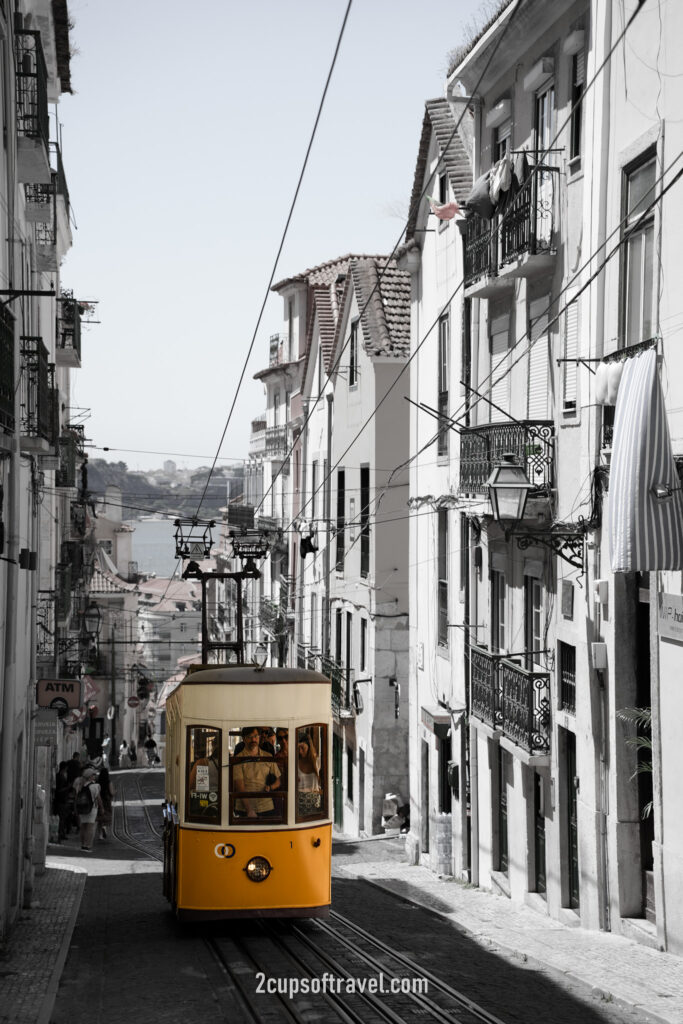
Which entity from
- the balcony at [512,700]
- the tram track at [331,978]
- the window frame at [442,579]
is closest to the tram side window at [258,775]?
the tram track at [331,978]

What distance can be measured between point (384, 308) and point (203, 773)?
18.8 metres

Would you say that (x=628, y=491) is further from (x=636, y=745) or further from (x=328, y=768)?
(x=328, y=768)

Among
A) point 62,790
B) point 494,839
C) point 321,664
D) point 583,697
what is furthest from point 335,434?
point 583,697

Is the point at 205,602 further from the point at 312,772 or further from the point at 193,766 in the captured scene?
the point at 312,772

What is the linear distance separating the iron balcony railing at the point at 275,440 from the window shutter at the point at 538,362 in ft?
86.0

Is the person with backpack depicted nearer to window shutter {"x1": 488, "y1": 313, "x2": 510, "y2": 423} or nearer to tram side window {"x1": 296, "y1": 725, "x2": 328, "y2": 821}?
window shutter {"x1": 488, "y1": 313, "x2": 510, "y2": 423}

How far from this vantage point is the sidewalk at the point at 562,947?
10.4 m

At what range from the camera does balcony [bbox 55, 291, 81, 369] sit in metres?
30.7

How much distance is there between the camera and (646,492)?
11797 millimetres

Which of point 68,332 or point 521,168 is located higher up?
point 68,332

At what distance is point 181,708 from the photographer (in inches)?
555

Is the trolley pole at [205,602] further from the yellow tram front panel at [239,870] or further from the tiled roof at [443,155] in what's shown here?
the tiled roof at [443,155]

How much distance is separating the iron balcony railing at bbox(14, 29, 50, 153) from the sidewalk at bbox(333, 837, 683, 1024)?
10779 mm

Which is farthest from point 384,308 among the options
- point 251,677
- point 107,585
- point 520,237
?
point 107,585
